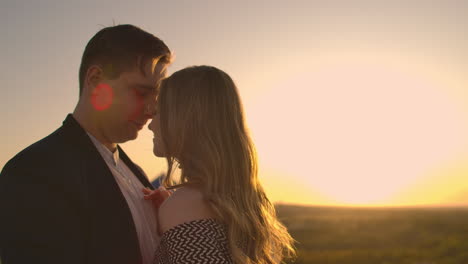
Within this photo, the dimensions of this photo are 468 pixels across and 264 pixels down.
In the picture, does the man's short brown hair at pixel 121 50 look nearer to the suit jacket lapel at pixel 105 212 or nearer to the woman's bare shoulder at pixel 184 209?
the suit jacket lapel at pixel 105 212

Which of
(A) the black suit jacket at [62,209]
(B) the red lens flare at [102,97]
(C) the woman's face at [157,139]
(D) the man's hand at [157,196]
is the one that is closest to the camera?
(A) the black suit jacket at [62,209]

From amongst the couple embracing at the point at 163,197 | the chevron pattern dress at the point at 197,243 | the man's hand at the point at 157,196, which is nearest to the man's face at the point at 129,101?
the couple embracing at the point at 163,197

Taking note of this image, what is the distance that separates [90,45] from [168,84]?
1.24 m

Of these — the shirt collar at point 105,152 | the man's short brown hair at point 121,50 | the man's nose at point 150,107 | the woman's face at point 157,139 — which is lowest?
the shirt collar at point 105,152

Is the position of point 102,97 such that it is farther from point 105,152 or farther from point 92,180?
Result: point 92,180

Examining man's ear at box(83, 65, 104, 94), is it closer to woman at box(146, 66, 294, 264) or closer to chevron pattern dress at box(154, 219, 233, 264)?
woman at box(146, 66, 294, 264)

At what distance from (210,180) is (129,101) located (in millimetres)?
1286

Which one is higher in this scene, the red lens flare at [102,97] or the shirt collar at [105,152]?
the red lens flare at [102,97]

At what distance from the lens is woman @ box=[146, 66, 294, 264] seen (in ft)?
10.6

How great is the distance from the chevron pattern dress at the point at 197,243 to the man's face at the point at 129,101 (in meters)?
1.27

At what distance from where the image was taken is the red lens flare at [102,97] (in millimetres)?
4203

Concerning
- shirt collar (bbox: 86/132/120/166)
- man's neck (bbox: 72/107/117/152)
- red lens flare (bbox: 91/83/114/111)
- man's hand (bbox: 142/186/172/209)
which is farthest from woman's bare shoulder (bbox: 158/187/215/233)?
red lens flare (bbox: 91/83/114/111)

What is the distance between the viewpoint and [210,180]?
11.0 ft

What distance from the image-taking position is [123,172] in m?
4.27
